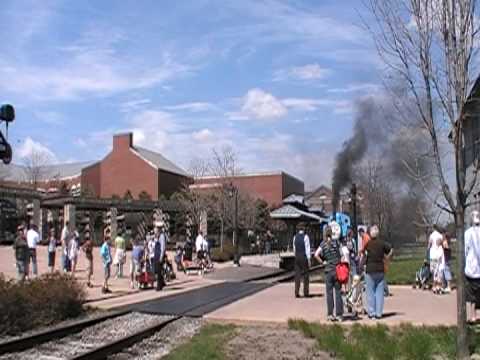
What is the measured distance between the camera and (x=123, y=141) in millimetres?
103438

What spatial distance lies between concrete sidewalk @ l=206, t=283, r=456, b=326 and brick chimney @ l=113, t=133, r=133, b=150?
85230 millimetres

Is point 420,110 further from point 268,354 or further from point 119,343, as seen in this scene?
point 119,343

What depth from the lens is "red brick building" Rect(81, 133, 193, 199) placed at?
3873 inches

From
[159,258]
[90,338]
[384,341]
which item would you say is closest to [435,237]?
[159,258]

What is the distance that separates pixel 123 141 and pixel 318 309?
90.6 metres

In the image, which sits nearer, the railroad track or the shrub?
the railroad track

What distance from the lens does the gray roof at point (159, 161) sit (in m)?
100

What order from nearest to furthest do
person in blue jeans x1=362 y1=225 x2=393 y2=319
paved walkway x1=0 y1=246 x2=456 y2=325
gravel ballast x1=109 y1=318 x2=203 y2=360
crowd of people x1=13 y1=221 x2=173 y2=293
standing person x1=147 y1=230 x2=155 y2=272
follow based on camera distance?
gravel ballast x1=109 y1=318 x2=203 y2=360
person in blue jeans x1=362 y1=225 x2=393 y2=319
paved walkway x1=0 y1=246 x2=456 y2=325
crowd of people x1=13 y1=221 x2=173 y2=293
standing person x1=147 y1=230 x2=155 y2=272

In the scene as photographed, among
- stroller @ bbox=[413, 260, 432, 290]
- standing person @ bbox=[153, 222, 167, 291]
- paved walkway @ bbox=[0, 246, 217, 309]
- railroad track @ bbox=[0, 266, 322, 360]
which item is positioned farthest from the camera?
standing person @ bbox=[153, 222, 167, 291]

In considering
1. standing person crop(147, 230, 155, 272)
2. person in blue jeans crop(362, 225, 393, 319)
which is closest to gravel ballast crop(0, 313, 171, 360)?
person in blue jeans crop(362, 225, 393, 319)

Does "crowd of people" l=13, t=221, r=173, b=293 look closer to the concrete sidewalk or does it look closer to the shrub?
the concrete sidewalk

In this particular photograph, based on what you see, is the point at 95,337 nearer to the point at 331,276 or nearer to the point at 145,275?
the point at 331,276

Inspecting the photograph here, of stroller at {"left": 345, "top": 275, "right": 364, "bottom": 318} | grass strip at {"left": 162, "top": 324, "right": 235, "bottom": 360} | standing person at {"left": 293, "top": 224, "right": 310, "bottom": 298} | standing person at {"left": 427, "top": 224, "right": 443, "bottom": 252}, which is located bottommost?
grass strip at {"left": 162, "top": 324, "right": 235, "bottom": 360}

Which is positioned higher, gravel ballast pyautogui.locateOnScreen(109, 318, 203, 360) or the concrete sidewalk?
the concrete sidewalk
